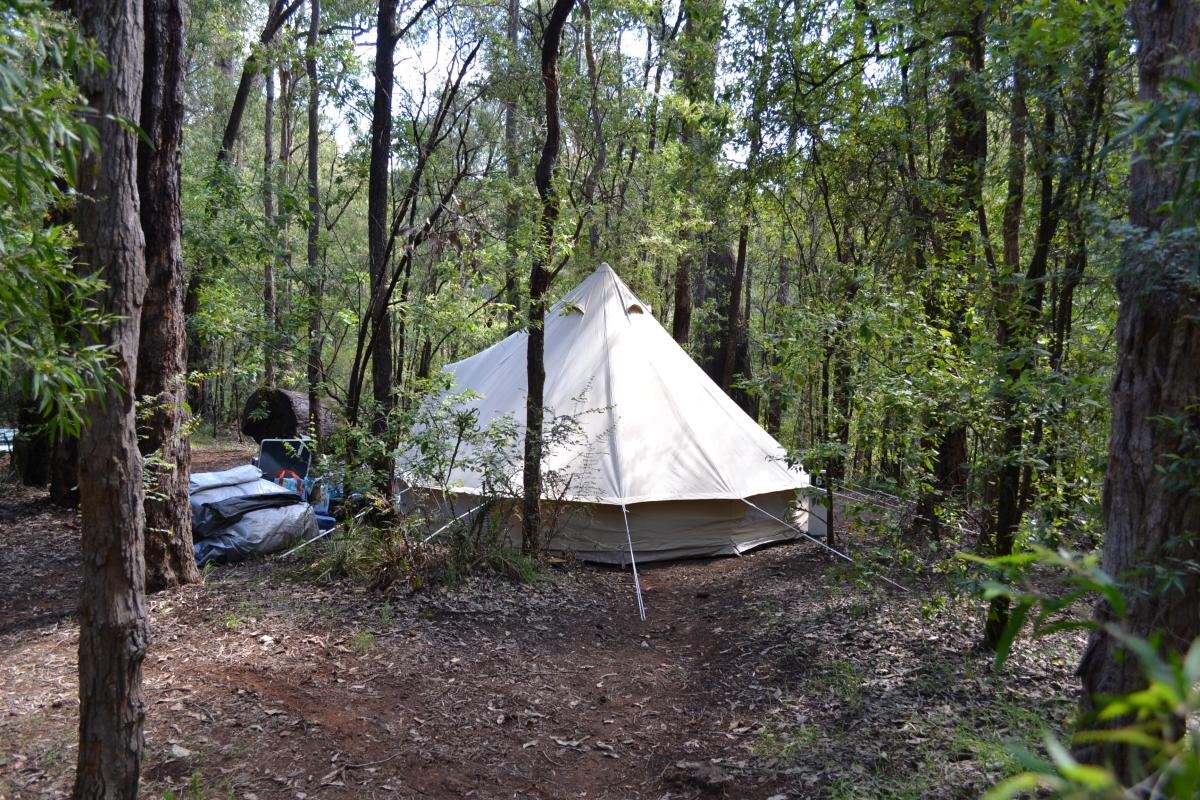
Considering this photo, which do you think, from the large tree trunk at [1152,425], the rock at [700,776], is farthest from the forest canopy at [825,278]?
the rock at [700,776]

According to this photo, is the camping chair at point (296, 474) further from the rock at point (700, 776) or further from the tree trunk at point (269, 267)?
the rock at point (700, 776)

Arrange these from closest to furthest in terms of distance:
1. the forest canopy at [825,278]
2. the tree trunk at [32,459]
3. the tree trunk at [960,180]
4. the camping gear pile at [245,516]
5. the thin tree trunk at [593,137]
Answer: the forest canopy at [825,278]
the tree trunk at [960,180]
the camping gear pile at [245,516]
the tree trunk at [32,459]
the thin tree trunk at [593,137]

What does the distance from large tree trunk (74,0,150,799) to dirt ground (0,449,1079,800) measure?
777 millimetres

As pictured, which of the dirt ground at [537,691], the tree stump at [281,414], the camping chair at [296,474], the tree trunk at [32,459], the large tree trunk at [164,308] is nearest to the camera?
the dirt ground at [537,691]

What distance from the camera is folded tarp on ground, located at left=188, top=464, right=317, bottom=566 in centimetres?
654

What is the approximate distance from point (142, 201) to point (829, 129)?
540cm

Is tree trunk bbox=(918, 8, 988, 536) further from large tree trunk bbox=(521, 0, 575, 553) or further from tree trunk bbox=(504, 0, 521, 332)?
tree trunk bbox=(504, 0, 521, 332)

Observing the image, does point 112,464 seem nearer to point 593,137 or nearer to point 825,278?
point 825,278

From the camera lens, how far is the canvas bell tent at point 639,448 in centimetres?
728

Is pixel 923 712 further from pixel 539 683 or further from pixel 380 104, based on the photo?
pixel 380 104

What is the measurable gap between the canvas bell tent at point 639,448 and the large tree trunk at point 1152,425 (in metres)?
4.41

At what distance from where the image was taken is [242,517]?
6.77 m

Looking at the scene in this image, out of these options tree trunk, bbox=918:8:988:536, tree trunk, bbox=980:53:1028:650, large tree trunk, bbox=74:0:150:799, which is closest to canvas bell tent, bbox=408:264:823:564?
tree trunk, bbox=918:8:988:536

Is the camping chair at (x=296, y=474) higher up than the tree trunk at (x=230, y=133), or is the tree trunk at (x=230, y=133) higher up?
the tree trunk at (x=230, y=133)
